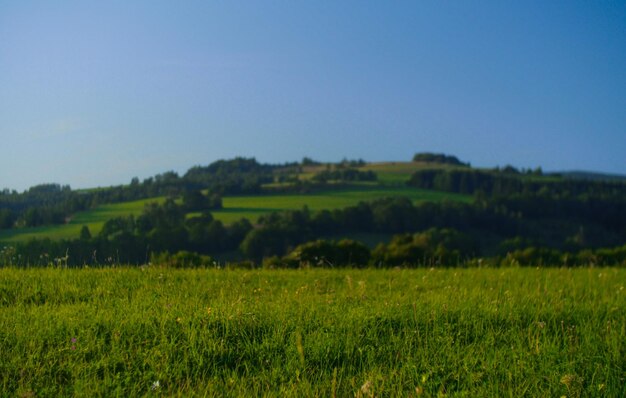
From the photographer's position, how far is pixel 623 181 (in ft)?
421

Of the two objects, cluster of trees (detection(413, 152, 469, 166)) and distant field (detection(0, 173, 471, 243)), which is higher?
cluster of trees (detection(413, 152, 469, 166))

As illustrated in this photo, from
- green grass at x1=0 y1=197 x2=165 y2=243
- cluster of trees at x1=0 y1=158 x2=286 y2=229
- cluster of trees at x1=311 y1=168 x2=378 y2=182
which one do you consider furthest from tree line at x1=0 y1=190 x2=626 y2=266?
cluster of trees at x1=311 y1=168 x2=378 y2=182

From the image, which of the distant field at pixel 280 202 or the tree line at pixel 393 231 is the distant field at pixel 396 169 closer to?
the distant field at pixel 280 202

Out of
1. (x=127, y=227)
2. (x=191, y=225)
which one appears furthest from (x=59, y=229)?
(x=191, y=225)

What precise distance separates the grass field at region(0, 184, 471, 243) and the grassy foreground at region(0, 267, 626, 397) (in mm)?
42189

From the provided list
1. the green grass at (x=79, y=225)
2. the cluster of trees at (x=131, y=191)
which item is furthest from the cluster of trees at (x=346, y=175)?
the green grass at (x=79, y=225)

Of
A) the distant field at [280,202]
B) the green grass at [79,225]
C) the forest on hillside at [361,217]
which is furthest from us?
the distant field at [280,202]

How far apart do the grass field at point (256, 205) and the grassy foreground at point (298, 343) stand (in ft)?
138

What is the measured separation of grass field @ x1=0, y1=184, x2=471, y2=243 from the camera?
180 feet

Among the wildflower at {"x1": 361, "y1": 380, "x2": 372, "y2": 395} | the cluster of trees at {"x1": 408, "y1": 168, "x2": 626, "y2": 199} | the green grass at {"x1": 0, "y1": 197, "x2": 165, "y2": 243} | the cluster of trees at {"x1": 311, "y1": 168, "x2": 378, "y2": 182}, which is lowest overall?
the green grass at {"x1": 0, "y1": 197, "x2": 165, "y2": 243}

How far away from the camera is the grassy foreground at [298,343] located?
6.00 m

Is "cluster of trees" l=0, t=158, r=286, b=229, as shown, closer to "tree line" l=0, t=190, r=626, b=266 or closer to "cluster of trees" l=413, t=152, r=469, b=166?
"tree line" l=0, t=190, r=626, b=266

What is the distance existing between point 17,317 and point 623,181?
459ft

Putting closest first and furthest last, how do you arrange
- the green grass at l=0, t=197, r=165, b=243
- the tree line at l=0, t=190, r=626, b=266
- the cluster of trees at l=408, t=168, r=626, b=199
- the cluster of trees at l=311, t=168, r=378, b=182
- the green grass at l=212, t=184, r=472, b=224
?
1. the tree line at l=0, t=190, r=626, b=266
2. the green grass at l=0, t=197, r=165, b=243
3. the green grass at l=212, t=184, r=472, b=224
4. the cluster of trees at l=408, t=168, r=626, b=199
5. the cluster of trees at l=311, t=168, r=378, b=182
